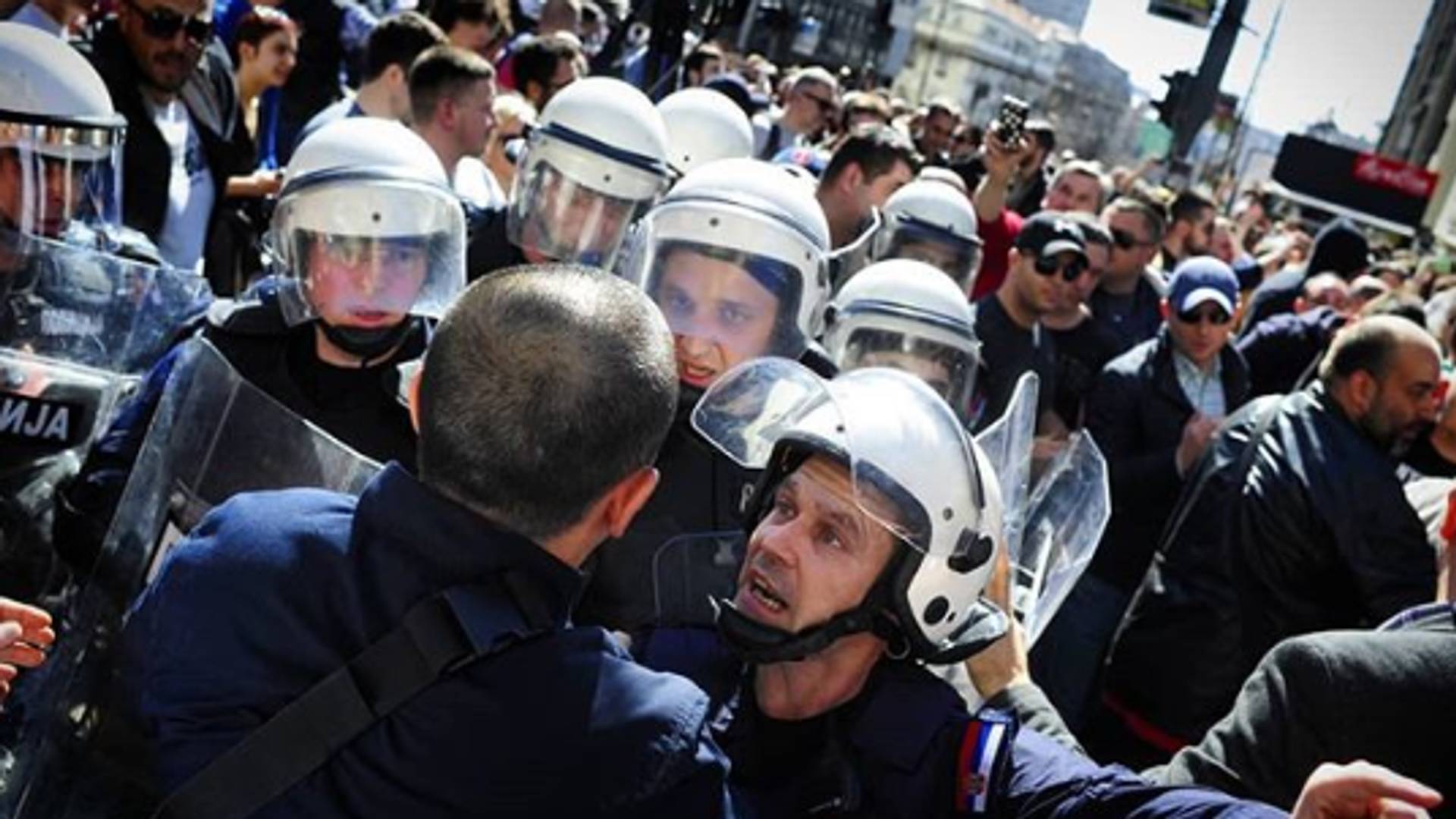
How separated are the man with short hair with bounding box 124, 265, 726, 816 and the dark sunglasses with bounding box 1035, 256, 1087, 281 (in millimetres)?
3488

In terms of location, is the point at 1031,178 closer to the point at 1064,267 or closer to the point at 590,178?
the point at 1064,267

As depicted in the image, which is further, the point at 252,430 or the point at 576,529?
the point at 252,430

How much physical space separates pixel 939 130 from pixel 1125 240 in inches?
155

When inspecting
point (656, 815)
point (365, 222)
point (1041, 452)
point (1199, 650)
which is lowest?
point (1199, 650)

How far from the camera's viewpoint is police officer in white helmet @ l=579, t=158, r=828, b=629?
2.98 meters

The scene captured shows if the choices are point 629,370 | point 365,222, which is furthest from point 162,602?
point 365,222

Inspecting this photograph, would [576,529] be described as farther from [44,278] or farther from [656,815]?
[44,278]

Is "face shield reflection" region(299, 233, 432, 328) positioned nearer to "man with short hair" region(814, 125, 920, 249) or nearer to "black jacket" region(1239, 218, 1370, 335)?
"man with short hair" region(814, 125, 920, 249)

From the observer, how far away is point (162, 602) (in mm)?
1480

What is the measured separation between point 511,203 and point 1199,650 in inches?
94.6

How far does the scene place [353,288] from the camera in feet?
9.00

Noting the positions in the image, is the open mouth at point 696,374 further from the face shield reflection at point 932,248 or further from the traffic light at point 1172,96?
the traffic light at point 1172,96

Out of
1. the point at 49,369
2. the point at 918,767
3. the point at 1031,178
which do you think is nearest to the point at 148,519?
the point at 49,369

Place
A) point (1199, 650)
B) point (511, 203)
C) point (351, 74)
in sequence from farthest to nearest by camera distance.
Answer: point (351, 74) < point (511, 203) < point (1199, 650)
